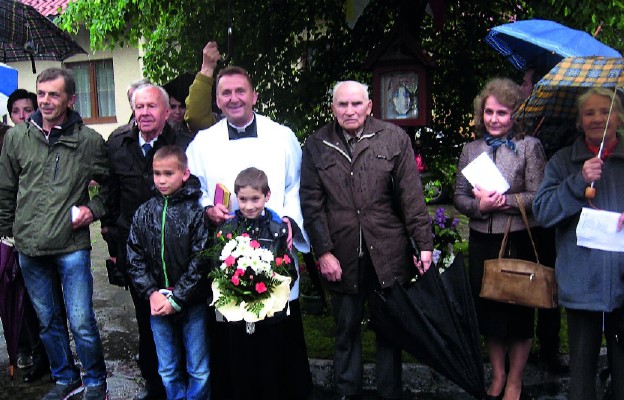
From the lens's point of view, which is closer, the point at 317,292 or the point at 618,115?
the point at 618,115

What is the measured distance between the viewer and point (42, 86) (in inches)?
158

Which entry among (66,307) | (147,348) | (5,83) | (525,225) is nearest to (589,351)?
(525,225)

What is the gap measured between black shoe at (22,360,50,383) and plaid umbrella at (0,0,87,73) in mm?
2358

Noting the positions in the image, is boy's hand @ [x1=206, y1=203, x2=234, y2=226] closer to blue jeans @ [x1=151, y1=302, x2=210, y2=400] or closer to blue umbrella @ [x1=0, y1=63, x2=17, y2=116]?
blue jeans @ [x1=151, y1=302, x2=210, y2=400]

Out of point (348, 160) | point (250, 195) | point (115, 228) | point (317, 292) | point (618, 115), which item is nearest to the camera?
point (618, 115)

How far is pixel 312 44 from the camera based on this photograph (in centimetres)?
657

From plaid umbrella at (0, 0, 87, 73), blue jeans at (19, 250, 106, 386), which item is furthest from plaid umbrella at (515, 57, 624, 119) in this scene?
plaid umbrella at (0, 0, 87, 73)

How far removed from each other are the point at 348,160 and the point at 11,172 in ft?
7.20

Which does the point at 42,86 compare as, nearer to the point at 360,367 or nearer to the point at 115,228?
the point at 115,228

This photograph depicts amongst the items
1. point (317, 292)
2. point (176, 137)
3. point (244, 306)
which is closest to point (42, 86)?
point (176, 137)

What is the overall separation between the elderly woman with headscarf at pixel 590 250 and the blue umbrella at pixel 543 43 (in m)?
0.35

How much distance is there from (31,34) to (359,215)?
2.89 metres

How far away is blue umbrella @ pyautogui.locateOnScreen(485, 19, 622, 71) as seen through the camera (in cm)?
358

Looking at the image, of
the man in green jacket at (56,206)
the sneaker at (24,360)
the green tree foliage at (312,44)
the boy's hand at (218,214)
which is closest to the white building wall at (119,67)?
the green tree foliage at (312,44)
